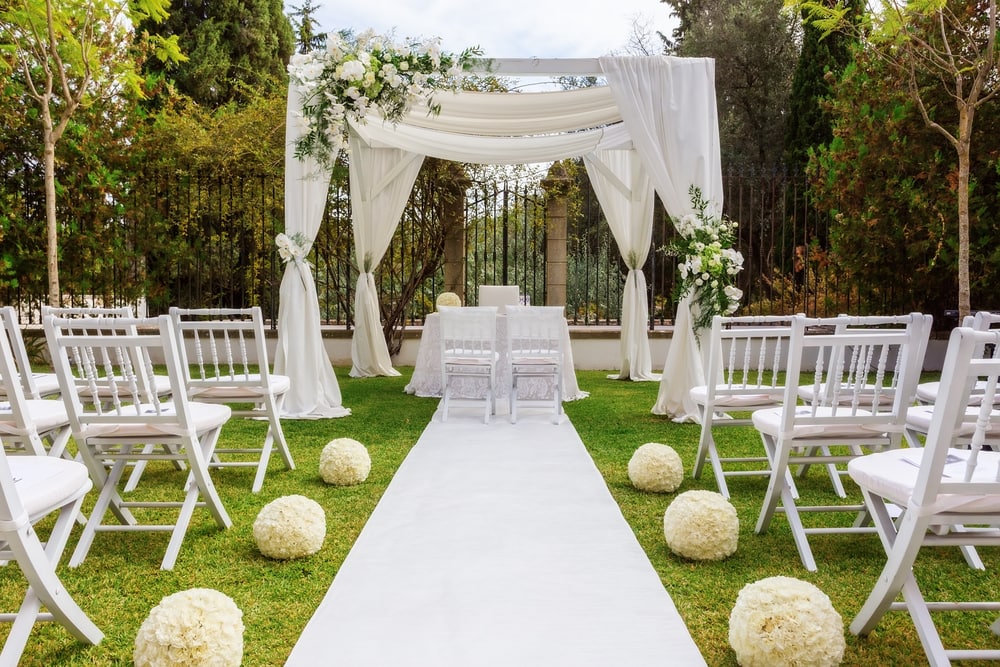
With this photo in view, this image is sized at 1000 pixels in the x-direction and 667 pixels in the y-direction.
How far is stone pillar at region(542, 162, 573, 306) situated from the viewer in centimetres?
977

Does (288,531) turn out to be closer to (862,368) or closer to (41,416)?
(41,416)

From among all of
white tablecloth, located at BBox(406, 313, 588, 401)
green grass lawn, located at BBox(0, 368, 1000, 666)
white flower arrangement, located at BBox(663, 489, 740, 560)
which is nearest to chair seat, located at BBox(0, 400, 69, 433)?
green grass lawn, located at BBox(0, 368, 1000, 666)

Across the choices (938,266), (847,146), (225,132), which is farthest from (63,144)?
(938,266)

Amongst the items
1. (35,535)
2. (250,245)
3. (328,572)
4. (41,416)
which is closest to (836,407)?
(328,572)

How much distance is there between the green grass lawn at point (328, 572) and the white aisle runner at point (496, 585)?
9 cm

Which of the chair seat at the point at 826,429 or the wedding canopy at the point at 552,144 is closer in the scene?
the chair seat at the point at 826,429

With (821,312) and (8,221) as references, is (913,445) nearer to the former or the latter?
(821,312)

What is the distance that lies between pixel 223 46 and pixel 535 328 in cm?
1161

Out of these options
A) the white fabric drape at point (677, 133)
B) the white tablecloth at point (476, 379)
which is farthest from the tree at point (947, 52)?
the white tablecloth at point (476, 379)

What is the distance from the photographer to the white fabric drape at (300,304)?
19.4 ft

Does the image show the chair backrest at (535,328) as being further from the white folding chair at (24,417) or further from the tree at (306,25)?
the tree at (306,25)

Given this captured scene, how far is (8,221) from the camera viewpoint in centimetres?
879

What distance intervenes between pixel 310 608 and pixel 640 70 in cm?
481

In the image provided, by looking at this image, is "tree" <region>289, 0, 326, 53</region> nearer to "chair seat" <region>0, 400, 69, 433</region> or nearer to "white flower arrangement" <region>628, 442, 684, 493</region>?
"chair seat" <region>0, 400, 69, 433</region>
